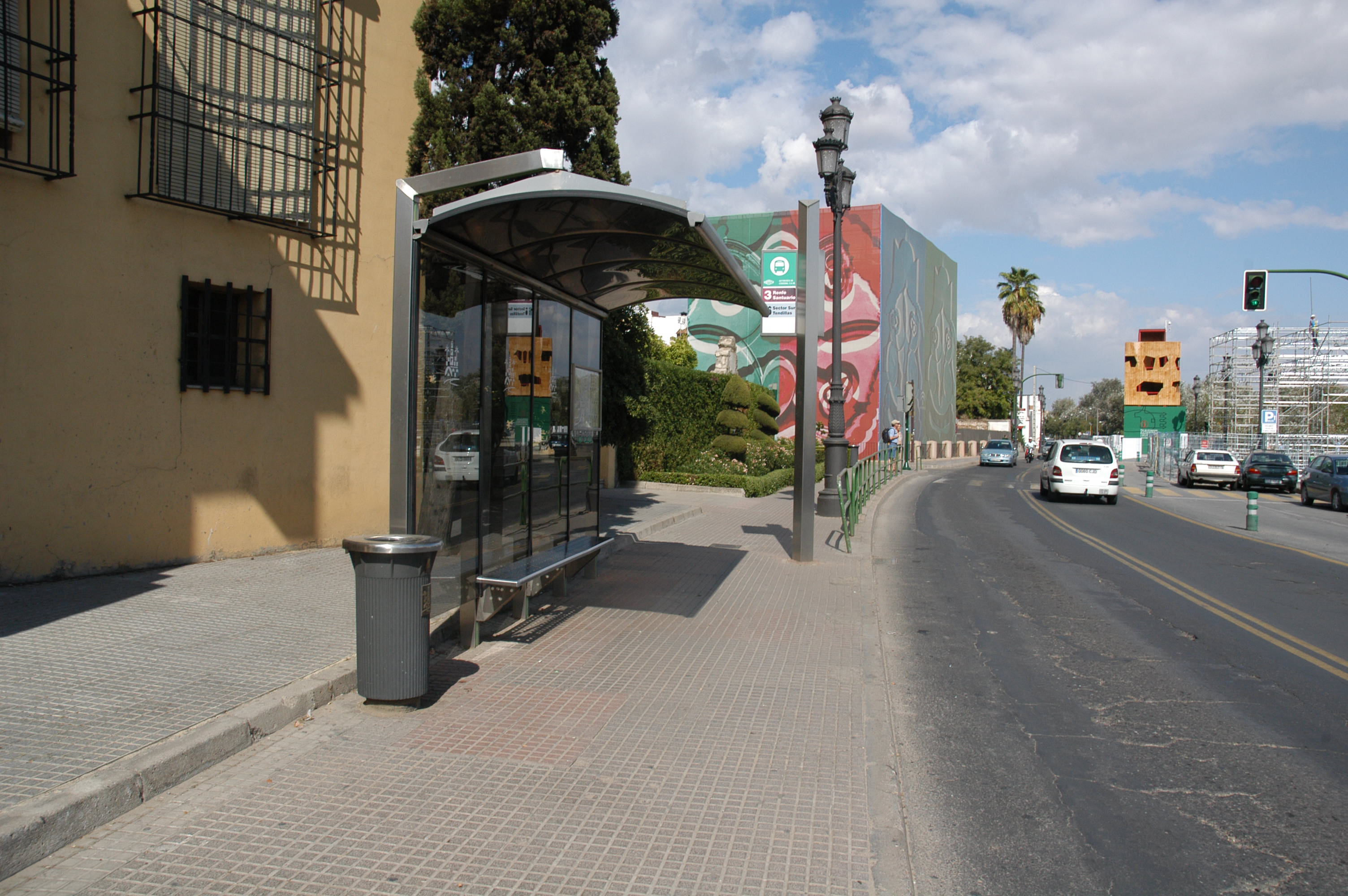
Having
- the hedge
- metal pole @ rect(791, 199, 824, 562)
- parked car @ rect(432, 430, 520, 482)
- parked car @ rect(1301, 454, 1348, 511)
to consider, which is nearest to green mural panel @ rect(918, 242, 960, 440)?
parked car @ rect(1301, 454, 1348, 511)

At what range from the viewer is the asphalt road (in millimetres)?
3959

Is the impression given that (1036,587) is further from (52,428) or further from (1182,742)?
(52,428)

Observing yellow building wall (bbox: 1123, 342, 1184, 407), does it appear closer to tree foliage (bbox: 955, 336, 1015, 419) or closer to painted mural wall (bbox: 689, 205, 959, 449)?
painted mural wall (bbox: 689, 205, 959, 449)

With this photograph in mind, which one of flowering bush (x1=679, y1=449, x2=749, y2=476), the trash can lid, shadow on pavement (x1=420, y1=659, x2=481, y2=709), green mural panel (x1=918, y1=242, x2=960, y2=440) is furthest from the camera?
green mural panel (x1=918, y1=242, x2=960, y2=440)

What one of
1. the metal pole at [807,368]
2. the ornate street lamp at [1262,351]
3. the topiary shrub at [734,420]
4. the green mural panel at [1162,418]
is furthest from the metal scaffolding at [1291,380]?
the metal pole at [807,368]

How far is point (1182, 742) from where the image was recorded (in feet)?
17.8

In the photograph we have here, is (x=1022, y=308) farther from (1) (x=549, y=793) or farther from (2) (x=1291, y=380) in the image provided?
(1) (x=549, y=793)

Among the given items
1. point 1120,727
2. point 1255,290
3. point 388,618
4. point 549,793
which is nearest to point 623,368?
point 388,618

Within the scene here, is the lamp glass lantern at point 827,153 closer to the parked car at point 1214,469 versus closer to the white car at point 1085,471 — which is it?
the white car at point 1085,471

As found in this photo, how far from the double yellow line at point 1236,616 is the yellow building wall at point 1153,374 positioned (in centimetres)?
4024

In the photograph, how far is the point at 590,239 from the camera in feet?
25.1

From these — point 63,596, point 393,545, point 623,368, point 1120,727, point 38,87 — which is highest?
→ point 38,87

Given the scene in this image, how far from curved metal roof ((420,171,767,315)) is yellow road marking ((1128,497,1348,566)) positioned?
10.5m

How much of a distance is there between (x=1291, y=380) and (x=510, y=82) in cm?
6981
